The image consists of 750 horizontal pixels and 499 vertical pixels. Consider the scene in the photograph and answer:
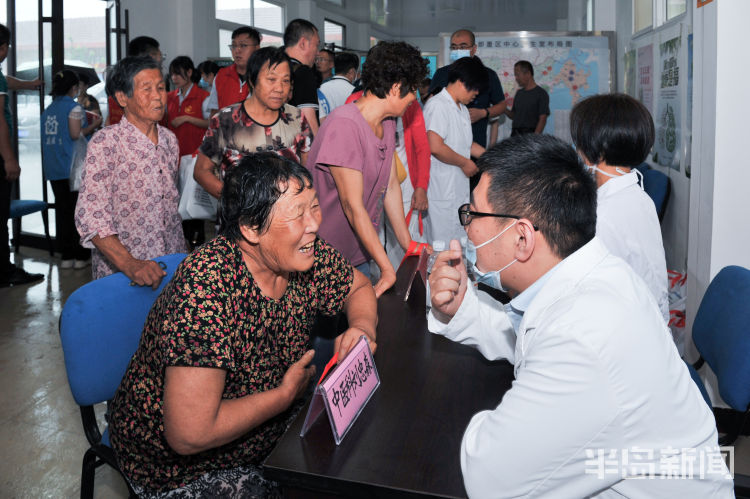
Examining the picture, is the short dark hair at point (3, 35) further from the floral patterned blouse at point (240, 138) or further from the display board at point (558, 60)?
the display board at point (558, 60)

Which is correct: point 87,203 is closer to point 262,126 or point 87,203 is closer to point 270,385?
point 262,126

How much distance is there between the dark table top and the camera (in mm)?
1024

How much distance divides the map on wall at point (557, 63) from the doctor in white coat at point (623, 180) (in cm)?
336

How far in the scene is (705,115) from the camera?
242 cm

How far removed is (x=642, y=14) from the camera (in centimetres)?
423

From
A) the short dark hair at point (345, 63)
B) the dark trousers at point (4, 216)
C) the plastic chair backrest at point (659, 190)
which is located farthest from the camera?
the short dark hair at point (345, 63)

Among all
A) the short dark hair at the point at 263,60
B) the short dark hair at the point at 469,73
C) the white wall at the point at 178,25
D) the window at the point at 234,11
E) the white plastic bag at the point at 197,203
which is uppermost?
the window at the point at 234,11

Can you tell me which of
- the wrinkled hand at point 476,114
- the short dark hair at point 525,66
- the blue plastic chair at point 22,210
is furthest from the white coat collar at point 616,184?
the blue plastic chair at point 22,210

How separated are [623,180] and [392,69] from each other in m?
0.84

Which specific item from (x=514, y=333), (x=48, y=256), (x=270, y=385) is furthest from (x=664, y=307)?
(x=48, y=256)

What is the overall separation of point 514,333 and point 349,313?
43 centimetres

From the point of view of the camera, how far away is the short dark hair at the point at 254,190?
1355 mm

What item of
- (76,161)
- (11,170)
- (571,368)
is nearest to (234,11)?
(76,161)

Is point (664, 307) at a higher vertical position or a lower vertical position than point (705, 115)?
lower
